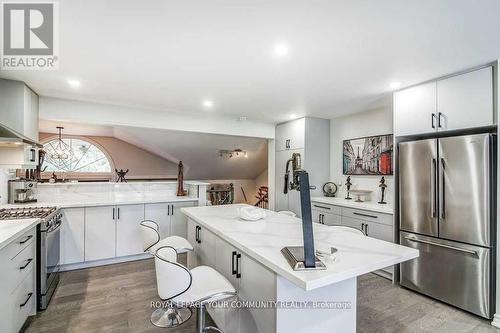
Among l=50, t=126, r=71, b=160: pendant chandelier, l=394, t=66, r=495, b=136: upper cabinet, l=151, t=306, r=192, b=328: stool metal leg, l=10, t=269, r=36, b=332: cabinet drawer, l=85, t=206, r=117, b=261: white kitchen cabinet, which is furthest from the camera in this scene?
l=50, t=126, r=71, b=160: pendant chandelier

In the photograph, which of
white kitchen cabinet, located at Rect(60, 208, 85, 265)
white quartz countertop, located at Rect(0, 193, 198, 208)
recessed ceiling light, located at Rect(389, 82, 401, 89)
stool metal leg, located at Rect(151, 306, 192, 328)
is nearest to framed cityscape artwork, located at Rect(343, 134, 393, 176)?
recessed ceiling light, located at Rect(389, 82, 401, 89)

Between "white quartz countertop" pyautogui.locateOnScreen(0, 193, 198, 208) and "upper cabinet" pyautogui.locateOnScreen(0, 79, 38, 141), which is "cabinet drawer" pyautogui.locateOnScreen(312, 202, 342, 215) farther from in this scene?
"upper cabinet" pyautogui.locateOnScreen(0, 79, 38, 141)

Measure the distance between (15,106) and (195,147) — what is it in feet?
11.6

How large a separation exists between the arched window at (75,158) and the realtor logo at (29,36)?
488 cm

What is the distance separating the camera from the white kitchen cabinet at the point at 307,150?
4.56 meters

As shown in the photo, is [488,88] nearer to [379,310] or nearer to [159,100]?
[379,310]

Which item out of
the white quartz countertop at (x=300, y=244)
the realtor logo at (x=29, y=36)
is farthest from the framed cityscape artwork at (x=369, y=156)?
the realtor logo at (x=29, y=36)

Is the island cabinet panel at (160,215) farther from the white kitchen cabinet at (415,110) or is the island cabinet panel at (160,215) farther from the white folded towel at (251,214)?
the white kitchen cabinet at (415,110)

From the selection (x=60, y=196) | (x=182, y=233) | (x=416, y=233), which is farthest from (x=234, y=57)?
(x=60, y=196)

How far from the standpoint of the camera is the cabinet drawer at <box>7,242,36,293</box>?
187cm

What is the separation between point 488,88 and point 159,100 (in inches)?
150

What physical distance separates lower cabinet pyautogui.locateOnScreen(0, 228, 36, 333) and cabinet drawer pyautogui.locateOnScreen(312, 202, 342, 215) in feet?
12.2

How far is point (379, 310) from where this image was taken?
8.23ft

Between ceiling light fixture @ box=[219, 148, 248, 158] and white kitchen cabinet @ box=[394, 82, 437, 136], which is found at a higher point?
white kitchen cabinet @ box=[394, 82, 437, 136]
